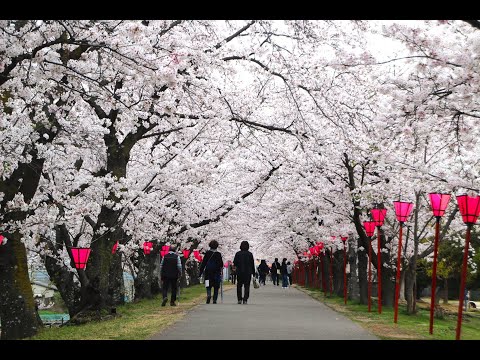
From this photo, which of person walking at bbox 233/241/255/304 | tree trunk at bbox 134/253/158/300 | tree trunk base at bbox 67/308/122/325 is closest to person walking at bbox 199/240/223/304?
person walking at bbox 233/241/255/304

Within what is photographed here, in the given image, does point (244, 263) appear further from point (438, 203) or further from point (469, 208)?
point (469, 208)

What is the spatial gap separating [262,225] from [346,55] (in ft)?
111

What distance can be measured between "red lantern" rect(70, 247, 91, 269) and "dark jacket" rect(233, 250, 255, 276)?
15.5ft

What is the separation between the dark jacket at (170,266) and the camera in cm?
2086

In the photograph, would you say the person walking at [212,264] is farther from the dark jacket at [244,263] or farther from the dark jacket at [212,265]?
the dark jacket at [244,263]

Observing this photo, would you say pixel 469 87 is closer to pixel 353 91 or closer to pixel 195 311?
pixel 353 91

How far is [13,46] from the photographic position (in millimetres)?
9375

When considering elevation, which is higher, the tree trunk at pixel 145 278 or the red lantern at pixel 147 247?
the red lantern at pixel 147 247

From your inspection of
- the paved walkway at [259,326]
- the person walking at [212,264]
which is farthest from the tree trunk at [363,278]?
the paved walkway at [259,326]

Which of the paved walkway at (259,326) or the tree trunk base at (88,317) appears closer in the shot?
the paved walkway at (259,326)

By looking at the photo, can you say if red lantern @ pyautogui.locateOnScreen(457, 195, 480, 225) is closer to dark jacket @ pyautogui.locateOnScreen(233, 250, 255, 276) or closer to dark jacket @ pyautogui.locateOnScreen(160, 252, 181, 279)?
dark jacket @ pyautogui.locateOnScreen(233, 250, 255, 276)

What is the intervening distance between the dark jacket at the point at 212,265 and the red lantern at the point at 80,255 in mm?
4144
